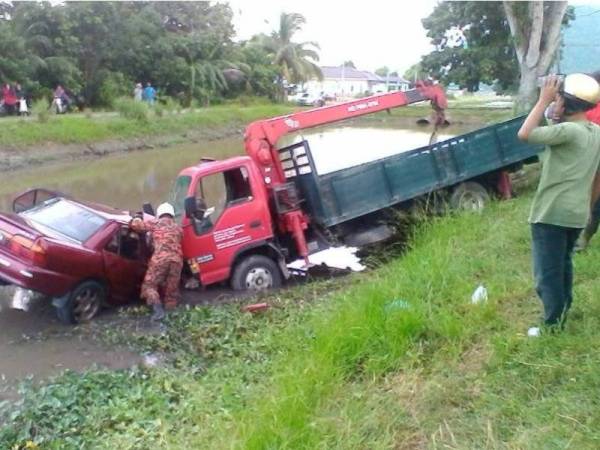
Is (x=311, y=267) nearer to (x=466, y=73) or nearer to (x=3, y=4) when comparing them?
(x=466, y=73)

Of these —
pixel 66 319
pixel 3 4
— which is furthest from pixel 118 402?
pixel 3 4

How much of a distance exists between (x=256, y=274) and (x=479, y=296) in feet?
14.0

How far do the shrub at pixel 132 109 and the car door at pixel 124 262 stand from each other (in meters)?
22.9

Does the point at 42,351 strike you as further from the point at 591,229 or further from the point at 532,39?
the point at 532,39

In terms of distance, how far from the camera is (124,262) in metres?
8.72

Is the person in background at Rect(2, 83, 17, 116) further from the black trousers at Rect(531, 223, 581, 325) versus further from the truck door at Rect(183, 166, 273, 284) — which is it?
the black trousers at Rect(531, 223, 581, 325)

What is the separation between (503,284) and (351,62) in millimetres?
101566

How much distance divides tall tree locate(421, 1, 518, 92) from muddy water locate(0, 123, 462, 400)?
3179 millimetres

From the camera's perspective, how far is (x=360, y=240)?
34.9 feet

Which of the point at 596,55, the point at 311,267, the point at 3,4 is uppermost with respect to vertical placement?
the point at 3,4

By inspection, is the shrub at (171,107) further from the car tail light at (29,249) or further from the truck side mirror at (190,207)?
the car tail light at (29,249)

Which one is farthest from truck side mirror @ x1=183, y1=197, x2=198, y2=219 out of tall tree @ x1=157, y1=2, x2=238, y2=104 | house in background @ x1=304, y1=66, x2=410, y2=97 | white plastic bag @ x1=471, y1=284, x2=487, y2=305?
house in background @ x1=304, y1=66, x2=410, y2=97

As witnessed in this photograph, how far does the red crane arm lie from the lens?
32.4ft

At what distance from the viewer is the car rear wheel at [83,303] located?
8.14m
